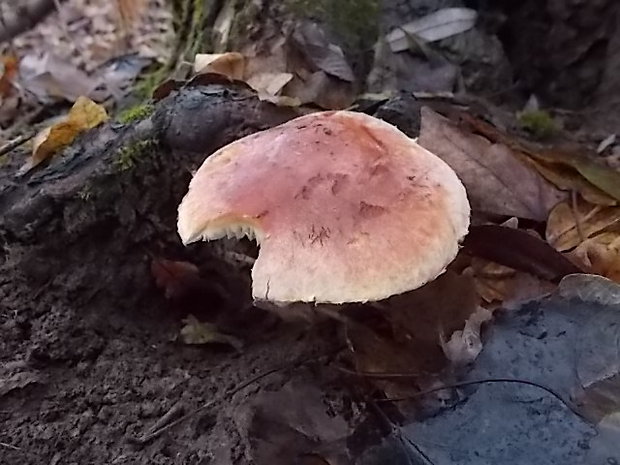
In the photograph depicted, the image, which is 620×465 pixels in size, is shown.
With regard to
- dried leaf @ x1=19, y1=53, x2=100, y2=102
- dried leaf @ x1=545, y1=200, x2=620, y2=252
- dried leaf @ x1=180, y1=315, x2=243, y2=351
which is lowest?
dried leaf @ x1=19, y1=53, x2=100, y2=102

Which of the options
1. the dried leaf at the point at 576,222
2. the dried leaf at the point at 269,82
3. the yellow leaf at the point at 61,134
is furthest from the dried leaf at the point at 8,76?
the dried leaf at the point at 576,222

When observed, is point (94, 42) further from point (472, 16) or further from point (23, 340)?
point (23, 340)

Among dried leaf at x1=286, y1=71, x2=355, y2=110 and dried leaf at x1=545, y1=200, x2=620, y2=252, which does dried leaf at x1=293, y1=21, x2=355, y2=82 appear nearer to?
dried leaf at x1=286, y1=71, x2=355, y2=110

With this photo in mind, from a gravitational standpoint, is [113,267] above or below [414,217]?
below

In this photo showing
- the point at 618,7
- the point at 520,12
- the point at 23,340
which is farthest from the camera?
the point at 520,12

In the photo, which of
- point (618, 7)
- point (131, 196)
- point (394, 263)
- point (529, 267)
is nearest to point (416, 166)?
point (394, 263)

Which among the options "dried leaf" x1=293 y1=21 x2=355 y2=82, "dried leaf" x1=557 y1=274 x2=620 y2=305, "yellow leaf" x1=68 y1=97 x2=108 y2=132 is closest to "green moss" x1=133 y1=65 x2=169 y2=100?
"yellow leaf" x1=68 y1=97 x2=108 y2=132
